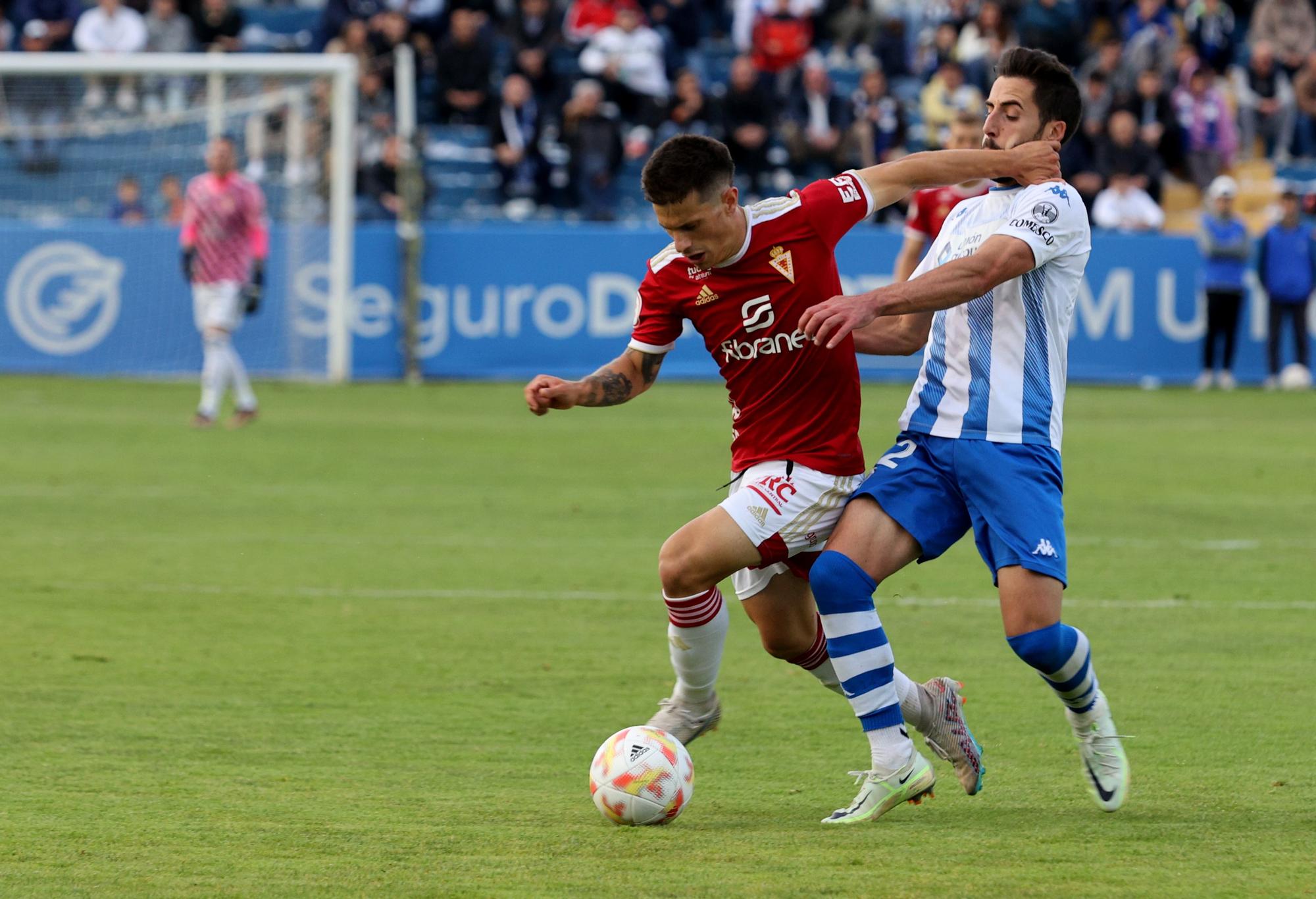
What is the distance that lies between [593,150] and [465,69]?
7.28 feet

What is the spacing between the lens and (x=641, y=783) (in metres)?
4.83

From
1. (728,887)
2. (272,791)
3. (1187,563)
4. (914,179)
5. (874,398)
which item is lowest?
(874,398)

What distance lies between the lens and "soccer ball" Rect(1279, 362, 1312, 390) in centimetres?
2127

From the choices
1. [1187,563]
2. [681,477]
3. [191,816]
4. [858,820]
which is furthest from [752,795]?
[681,477]

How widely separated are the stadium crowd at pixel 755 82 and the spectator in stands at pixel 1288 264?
166 centimetres

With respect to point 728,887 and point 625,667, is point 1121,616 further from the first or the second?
point 728,887

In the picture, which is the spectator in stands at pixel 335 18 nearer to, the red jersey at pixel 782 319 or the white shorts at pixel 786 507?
the red jersey at pixel 782 319

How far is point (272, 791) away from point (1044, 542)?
Answer: 2.20 metres

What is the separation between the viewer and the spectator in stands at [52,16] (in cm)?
2341

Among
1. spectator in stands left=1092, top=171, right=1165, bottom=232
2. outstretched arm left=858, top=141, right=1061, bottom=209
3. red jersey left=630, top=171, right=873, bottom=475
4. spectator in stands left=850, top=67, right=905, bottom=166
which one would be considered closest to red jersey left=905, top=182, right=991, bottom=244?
red jersey left=630, top=171, right=873, bottom=475

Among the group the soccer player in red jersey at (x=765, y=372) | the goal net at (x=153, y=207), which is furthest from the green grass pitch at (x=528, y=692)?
the goal net at (x=153, y=207)

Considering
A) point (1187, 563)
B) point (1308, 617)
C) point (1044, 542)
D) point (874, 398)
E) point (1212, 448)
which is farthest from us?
point (874, 398)

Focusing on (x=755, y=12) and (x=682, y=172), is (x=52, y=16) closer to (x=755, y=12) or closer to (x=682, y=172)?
(x=755, y=12)

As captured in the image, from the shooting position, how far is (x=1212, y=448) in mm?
14953
